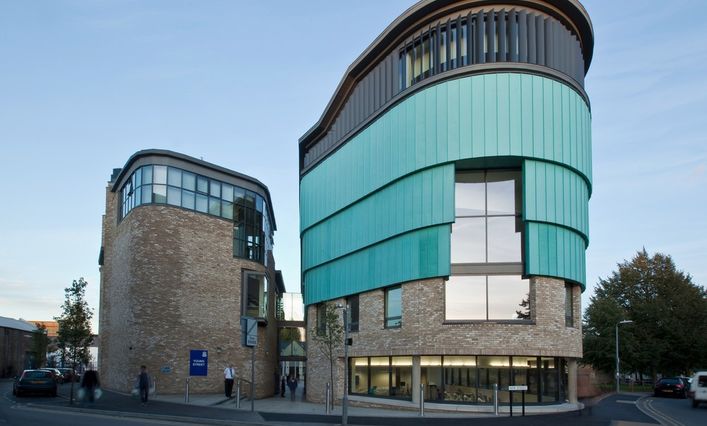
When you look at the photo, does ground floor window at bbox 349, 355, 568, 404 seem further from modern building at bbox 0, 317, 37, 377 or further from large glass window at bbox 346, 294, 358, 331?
modern building at bbox 0, 317, 37, 377

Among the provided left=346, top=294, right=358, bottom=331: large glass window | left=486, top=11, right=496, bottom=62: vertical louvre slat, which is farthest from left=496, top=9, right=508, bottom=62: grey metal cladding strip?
left=346, top=294, right=358, bottom=331: large glass window

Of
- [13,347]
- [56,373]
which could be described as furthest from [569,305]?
[13,347]

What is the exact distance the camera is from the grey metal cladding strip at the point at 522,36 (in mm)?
27797

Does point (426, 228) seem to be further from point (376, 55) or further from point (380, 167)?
point (376, 55)

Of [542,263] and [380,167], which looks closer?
[542,263]

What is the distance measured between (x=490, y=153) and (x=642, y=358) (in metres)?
40.5

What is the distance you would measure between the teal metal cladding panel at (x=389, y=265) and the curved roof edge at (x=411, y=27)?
8.63 metres

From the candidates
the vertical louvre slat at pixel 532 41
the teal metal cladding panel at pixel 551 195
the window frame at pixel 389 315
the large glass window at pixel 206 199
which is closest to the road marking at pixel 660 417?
the teal metal cladding panel at pixel 551 195

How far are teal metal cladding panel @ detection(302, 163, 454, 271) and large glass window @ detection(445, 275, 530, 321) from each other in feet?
8.63

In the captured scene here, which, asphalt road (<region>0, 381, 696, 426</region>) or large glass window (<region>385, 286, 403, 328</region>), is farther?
large glass window (<region>385, 286, 403, 328</region>)

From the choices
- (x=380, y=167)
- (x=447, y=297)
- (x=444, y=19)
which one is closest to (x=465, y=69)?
(x=444, y=19)

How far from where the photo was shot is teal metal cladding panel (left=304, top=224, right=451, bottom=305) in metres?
28.3

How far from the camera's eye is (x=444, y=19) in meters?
29.3

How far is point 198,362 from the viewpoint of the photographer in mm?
38656
